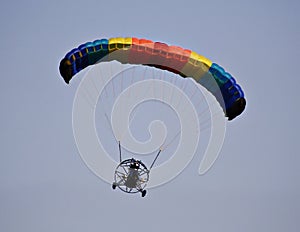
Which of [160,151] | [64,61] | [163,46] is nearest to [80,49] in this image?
[64,61]

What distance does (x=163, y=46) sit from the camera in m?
32.5

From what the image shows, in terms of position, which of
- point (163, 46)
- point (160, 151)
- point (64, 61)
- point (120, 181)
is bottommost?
point (120, 181)

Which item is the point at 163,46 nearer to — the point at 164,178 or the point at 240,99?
the point at 240,99

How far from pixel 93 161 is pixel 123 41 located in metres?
6.34

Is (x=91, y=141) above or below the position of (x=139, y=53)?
below

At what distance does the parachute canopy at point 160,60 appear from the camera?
32406 mm

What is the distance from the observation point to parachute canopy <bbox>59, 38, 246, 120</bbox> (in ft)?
106

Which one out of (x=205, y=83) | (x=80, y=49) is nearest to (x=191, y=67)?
(x=205, y=83)

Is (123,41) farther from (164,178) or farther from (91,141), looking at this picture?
(164,178)

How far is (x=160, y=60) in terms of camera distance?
107 ft

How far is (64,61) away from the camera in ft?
108

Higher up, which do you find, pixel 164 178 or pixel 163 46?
pixel 163 46

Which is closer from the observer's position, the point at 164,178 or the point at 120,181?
the point at 120,181

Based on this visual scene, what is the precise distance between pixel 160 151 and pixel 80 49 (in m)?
6.47
